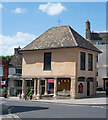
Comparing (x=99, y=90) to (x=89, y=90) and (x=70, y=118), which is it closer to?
(x=89, y=90)

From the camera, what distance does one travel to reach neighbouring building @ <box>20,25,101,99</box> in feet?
123

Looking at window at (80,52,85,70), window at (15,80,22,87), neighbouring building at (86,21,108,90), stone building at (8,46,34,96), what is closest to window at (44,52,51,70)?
window at (80,52,85,70)

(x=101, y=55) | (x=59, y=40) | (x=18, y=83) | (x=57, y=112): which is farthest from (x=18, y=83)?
(x=57, y=112)

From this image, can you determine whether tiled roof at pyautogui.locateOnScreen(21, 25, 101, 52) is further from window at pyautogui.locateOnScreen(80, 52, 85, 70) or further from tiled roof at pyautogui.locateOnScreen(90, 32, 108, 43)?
tiled roof at pyautogui.locateOnScreen(90, 32, 108, 43)

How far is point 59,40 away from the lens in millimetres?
39750

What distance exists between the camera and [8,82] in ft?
190

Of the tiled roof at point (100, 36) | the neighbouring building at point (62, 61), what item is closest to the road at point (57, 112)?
the neighbouring building at point (62, 61)

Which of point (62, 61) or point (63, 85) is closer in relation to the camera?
point (62, 61)

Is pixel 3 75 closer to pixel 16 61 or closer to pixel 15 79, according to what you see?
pixel 15 79

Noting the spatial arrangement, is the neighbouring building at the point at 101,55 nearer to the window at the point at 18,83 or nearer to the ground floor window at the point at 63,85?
the ground floor window at the point at 63,85

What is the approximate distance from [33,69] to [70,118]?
81.6ft

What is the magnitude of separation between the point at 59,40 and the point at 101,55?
22649mm

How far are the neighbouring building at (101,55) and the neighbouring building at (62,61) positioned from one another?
1653cm

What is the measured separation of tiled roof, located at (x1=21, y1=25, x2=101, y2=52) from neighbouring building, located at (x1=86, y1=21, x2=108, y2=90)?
18283 mm
